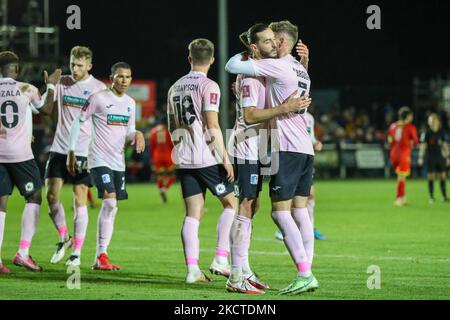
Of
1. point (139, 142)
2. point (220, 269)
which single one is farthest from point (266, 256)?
point (139, 142)

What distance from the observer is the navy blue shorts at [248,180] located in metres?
8.80

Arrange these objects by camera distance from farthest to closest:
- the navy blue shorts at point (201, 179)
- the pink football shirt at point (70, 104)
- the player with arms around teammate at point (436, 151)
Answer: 1. the player with arms around teammate at point (436, 151)
2. the pink football shirt at point (70, 104)
3. the navy blue shorts at point (201, 179)

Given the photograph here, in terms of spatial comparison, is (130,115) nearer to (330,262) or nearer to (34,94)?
(34,94)

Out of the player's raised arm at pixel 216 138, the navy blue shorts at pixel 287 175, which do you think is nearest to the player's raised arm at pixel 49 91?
the player's raised arm at pixel 216 138

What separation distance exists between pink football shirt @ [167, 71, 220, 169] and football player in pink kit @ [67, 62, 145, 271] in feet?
4.61

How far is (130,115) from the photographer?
36.2ft

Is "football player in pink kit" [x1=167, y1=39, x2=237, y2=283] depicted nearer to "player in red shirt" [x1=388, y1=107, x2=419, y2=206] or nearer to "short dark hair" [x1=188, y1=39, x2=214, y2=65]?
→ "short dark hair" [x1=188, y1=39, x2=214, y2=65]

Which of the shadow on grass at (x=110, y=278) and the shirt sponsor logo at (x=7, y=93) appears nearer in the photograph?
the shadow on grass at (x=110, y=278)

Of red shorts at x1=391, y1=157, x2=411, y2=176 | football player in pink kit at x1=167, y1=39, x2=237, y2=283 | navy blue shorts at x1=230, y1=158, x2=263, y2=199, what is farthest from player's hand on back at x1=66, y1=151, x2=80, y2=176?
red shorts at x1=391, y1=157, x2=411, y2=176

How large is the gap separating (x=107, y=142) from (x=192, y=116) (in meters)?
1.75

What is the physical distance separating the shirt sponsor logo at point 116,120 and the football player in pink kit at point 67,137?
62 centimetres

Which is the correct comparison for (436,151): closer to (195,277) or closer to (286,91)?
(195,277)

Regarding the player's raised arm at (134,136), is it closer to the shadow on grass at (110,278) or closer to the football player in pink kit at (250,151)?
the shadow on grass at (110,278)

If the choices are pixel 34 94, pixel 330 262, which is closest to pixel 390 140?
pixel 330 262
